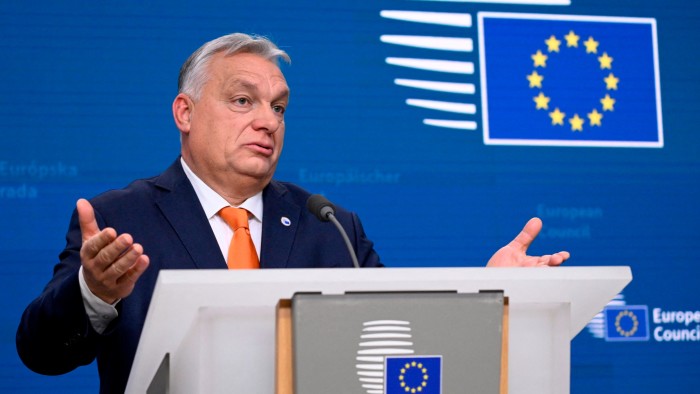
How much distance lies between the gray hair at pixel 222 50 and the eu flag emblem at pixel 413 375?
1.42 meters

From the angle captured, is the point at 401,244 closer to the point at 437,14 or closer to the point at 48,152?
the point at 437,14

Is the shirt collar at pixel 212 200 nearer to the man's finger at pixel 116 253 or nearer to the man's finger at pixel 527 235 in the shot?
the man's finger at pixel 527 235

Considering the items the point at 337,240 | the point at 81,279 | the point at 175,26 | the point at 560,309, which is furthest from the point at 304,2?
the point at 560,309

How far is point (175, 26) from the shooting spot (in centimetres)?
317

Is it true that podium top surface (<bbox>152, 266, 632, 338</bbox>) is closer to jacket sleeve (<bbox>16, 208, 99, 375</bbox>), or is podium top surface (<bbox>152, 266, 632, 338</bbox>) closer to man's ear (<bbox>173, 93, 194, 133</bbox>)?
jacket sleeve (<bbox>16, 208, 99, 375</bbox>)

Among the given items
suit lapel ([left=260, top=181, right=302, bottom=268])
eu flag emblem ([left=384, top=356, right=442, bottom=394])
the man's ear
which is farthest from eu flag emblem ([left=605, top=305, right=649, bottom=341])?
eu flag emblem ([left=384, top=356, right=442, bottom=394])

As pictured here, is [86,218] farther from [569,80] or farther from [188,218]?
[569,80]

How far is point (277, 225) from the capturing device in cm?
231

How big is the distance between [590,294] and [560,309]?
49 millimetres

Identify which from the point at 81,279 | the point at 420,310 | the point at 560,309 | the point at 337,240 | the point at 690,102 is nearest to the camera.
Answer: the point at 420,310

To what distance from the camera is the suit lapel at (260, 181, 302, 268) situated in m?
2.24

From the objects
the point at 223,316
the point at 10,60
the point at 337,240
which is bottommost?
the point at 223,316

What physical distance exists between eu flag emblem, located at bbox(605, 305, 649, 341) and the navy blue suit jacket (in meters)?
1.29

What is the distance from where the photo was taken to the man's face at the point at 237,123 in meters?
2.36
